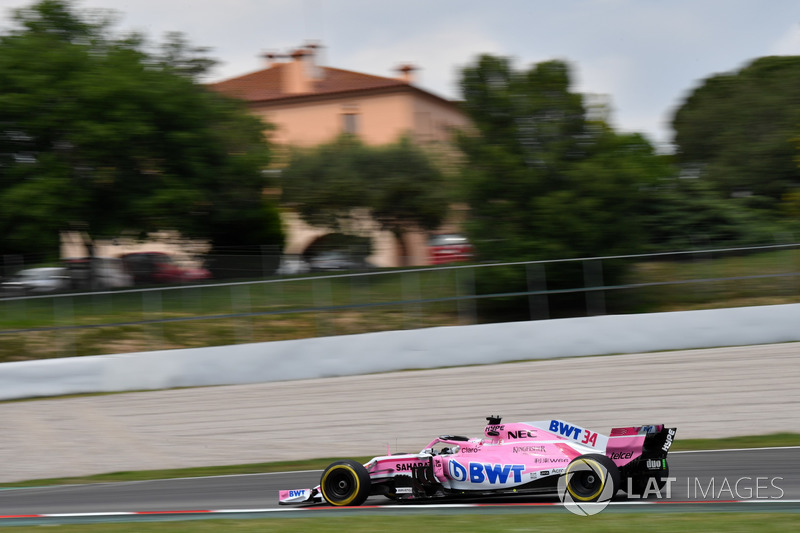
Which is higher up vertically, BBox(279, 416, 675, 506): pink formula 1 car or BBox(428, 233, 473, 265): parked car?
BBox(428, 233, 473, 265): parked car

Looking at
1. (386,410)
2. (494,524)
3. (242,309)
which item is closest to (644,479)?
(494,524)

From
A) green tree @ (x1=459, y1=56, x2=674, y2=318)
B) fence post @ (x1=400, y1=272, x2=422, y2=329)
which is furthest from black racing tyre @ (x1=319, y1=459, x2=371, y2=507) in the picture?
green tree @ (x1=459, y1=56, x2=674, y2=318)

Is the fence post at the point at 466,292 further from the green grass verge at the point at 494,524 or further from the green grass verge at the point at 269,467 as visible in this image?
the green grass verge at the point at 494,524

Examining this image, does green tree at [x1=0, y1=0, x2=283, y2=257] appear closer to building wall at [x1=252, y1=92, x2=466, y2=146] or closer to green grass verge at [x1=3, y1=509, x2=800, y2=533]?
building wall at [x1=252, y1=92, x2=466, y2=146]

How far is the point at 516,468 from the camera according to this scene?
8.05m

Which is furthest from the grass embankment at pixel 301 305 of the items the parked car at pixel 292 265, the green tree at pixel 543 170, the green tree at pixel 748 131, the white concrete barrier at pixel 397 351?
the green tree at pixel 748 131

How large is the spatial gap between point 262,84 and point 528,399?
34468 mm

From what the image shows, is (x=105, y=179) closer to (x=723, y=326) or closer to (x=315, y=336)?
(x=315, y=336)

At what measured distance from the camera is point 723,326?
57.8 feet

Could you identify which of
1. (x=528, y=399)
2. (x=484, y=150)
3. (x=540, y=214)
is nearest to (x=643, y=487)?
(x=528, y=399)

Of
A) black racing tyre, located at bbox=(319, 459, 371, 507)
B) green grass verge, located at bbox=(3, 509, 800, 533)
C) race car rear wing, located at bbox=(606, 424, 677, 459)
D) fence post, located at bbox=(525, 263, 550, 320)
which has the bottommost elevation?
green grass verge, located at bbox=(3, 509, 800, 533)

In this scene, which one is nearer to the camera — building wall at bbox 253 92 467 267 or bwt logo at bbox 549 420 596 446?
bwt logo at bbox 549 420 596 446

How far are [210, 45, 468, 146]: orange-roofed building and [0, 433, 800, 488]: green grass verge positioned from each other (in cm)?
2907

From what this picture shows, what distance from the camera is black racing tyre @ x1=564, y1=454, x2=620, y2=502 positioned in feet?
25.1
